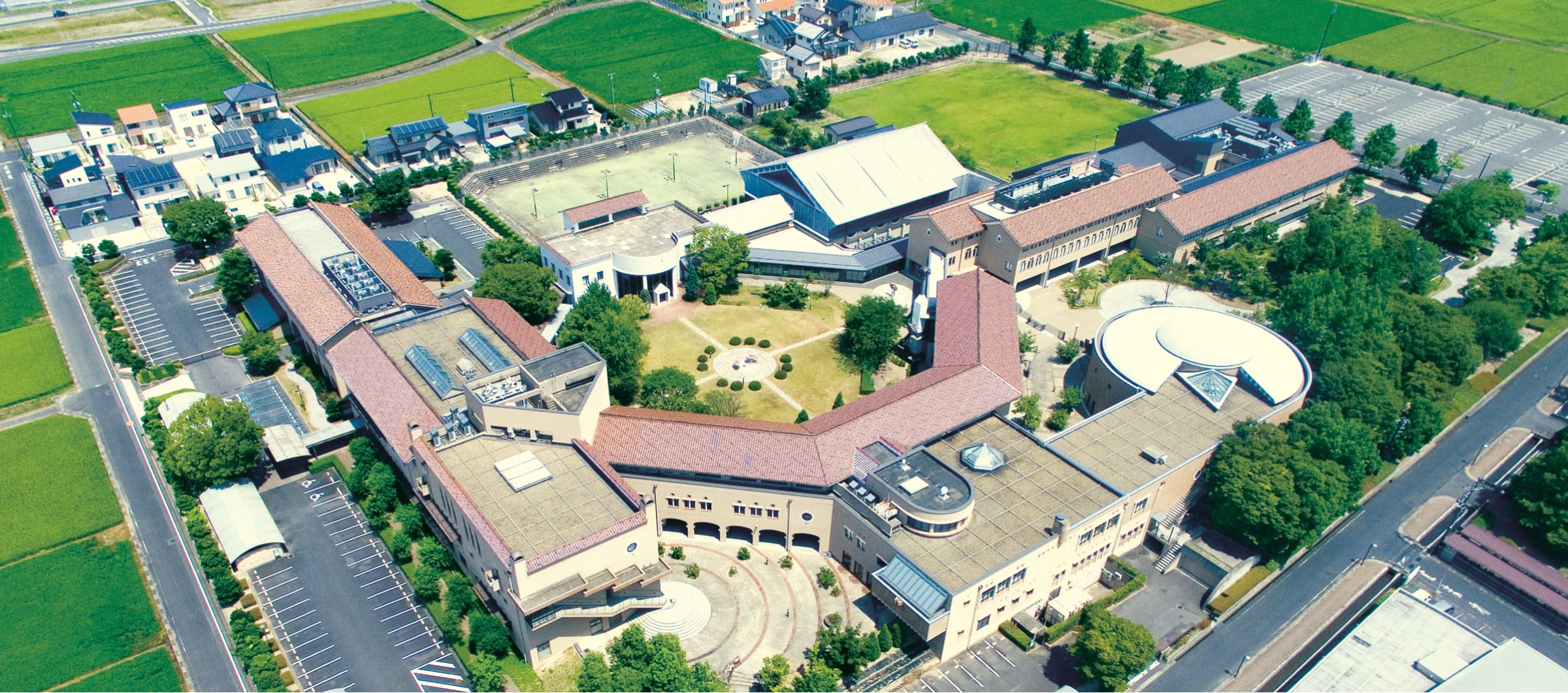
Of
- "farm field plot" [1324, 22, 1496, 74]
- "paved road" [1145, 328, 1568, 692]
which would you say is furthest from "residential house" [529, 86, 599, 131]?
"farm field plot" [1324, 22, 1496, 74]

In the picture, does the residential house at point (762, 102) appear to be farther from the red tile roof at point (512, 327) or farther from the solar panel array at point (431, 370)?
the solar panel array at point (431, 370)

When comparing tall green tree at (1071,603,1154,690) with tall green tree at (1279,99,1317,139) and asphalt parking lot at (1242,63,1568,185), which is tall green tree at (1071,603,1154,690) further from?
asphalt parking lot at (1242,63,1568,185)

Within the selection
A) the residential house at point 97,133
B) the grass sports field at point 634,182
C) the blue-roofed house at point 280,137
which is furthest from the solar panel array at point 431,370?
the residential house at point 97,133

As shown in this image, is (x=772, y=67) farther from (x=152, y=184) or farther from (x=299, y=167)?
(x=152, y=184)

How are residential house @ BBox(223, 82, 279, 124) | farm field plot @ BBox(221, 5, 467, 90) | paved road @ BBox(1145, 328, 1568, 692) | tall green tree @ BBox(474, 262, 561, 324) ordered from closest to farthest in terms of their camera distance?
paved road @ BBox(1145, 328, 1568, 692), tall green tree @ BBox(474, 262, 561, 324), residential house @ BBox(223, 82, 279, 124), farm field plot @ BBox(221, 5, 467, 90)

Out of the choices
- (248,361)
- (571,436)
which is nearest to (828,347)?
(571,436)

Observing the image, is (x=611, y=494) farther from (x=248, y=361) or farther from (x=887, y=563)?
(x=248, y=361)
